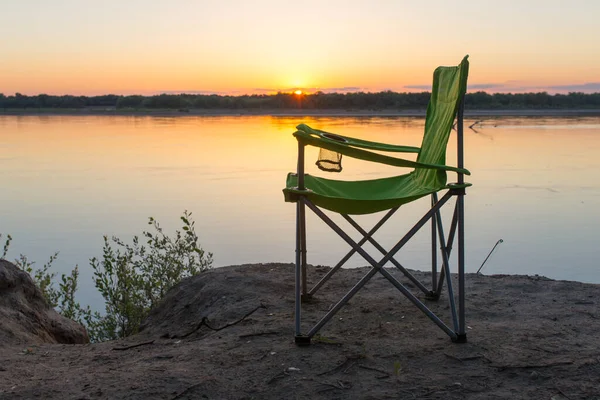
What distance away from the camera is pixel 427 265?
18.6ft

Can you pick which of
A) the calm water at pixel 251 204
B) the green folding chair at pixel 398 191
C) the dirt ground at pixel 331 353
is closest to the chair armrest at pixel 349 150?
the green folding chair at pixel 398 191

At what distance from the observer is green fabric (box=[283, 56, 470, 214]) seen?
107 inches

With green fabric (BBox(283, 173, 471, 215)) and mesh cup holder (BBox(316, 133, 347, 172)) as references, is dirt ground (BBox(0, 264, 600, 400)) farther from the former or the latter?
mesh cup holder (BBox(316, 133, 347, 172))

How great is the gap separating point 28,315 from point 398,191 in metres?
1.98

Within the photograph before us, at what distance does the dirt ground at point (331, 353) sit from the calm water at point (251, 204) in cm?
205

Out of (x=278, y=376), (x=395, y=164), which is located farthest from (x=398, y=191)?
(x=278, y=376)

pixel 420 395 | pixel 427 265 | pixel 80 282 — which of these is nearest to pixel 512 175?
pixel 427 265

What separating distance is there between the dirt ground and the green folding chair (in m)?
0.13

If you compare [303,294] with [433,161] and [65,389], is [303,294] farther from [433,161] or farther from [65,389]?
[65,389]

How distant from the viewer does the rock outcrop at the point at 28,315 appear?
10.8ft

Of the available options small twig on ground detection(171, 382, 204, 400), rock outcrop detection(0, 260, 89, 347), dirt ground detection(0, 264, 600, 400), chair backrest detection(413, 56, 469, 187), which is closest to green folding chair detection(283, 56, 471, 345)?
chair backrest detection(413, 56, 469, 187)

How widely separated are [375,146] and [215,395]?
1.47m

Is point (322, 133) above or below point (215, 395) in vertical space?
above

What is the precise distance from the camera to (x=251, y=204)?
8.98 meters
